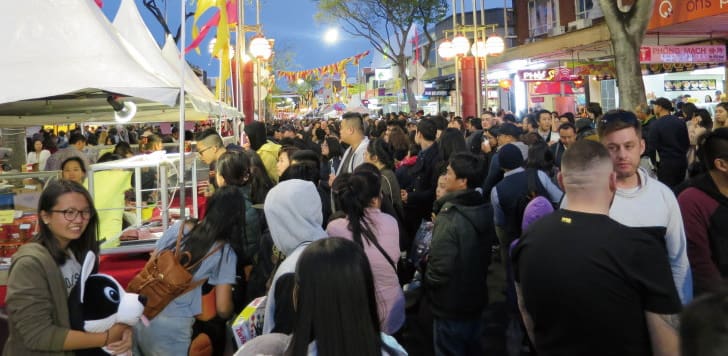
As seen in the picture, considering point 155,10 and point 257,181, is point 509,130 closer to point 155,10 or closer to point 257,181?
point 257,181

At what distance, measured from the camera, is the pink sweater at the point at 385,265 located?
3830 millimetres

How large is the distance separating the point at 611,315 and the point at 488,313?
4448 millimetres

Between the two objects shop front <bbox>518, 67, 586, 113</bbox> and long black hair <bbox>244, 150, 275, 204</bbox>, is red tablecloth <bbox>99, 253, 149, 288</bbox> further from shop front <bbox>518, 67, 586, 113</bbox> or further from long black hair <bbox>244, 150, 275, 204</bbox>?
shop front <bbox>518, 67, 586, 113</bbox>

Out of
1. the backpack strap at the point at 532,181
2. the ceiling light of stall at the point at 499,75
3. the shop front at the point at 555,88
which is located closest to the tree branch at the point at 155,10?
the ceiling light of stall at the point at 499,75

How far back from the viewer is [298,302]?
6.82 ft

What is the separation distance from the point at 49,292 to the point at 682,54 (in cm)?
1571

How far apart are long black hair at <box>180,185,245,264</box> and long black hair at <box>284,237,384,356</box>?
1673 millimetres

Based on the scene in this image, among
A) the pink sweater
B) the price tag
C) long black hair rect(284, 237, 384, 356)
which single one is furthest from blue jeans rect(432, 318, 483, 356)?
the price tag

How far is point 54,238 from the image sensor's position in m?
3.15

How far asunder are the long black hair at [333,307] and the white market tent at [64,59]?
352 cm

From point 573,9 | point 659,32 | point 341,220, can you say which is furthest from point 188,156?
point 573,9

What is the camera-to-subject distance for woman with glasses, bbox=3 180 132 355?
2816 mm

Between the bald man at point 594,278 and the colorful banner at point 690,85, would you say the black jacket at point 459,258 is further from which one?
the colorful banner at point 690,85

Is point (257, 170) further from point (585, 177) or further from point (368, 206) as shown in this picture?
point (585, 177)
